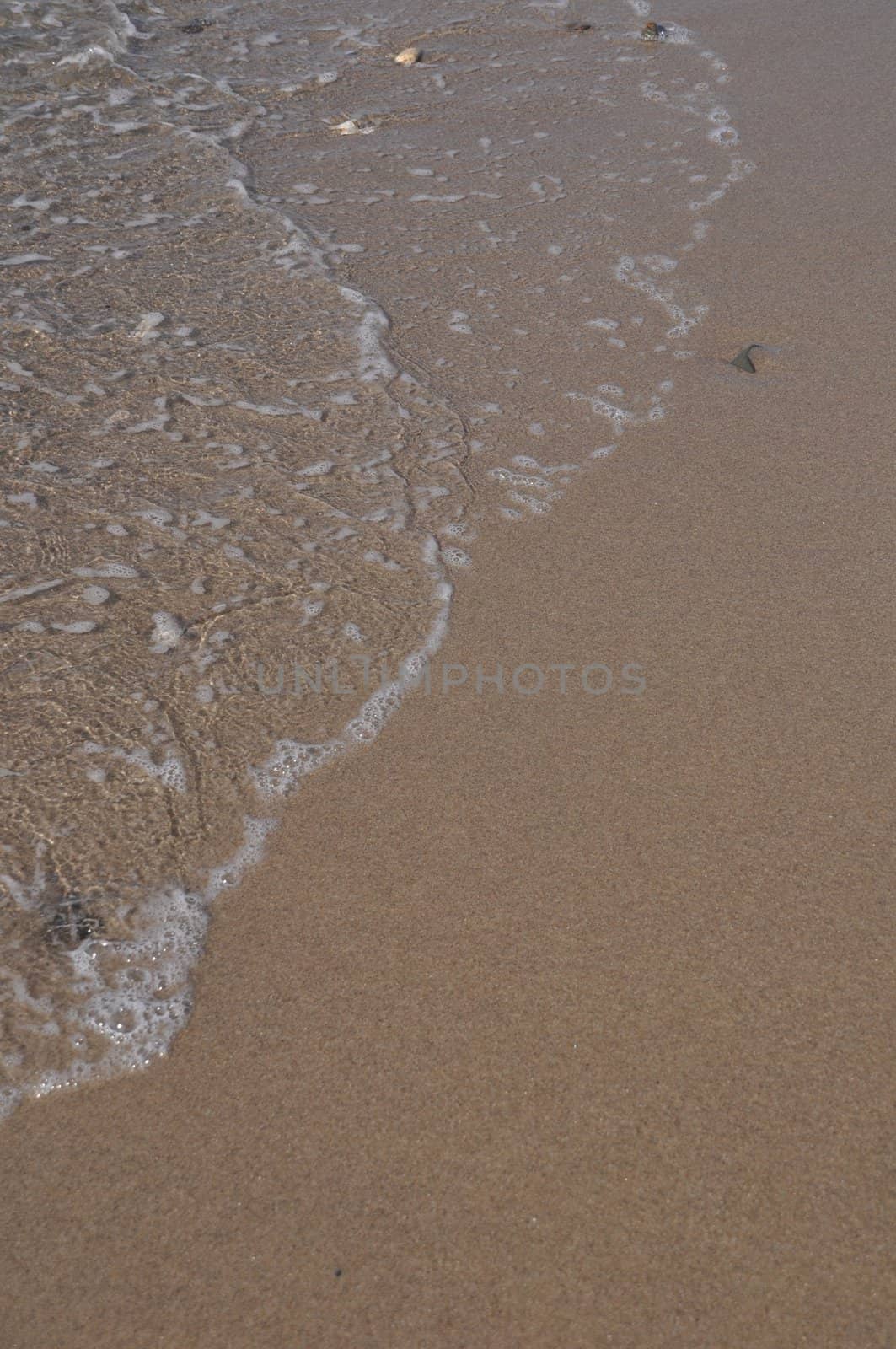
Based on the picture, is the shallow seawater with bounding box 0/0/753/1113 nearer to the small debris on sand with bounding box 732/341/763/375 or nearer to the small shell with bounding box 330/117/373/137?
the small shell with bounding box 330/117/373/137

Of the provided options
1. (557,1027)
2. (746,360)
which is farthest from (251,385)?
(557,1027)

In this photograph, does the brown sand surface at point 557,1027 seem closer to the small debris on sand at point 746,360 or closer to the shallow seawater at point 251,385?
the shallow seawater at point 251,385

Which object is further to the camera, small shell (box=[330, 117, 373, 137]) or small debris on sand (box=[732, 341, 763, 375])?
small shell (box=[330, 117, 373, 137])

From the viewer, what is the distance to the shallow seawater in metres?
2.11

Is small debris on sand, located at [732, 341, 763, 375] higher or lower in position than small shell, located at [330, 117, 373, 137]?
lower

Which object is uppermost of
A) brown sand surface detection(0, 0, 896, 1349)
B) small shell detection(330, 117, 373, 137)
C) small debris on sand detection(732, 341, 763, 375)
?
small shell detection(330, 117, 373, 137)

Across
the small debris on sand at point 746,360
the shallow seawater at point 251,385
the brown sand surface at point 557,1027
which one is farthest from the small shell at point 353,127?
the brown sand surface at point 557,1027

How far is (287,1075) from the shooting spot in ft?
5.72

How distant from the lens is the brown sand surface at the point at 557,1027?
1.52 m

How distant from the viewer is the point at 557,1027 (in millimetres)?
1805

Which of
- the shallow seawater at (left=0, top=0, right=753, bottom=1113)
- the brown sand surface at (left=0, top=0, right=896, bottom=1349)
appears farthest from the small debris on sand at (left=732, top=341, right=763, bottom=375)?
the brown sand surface at (left=0, top=0, right=896, bottom=1349)

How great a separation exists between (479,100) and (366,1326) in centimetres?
542

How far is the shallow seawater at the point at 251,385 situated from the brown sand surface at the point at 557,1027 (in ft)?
0.54

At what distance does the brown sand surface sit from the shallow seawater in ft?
0.54
